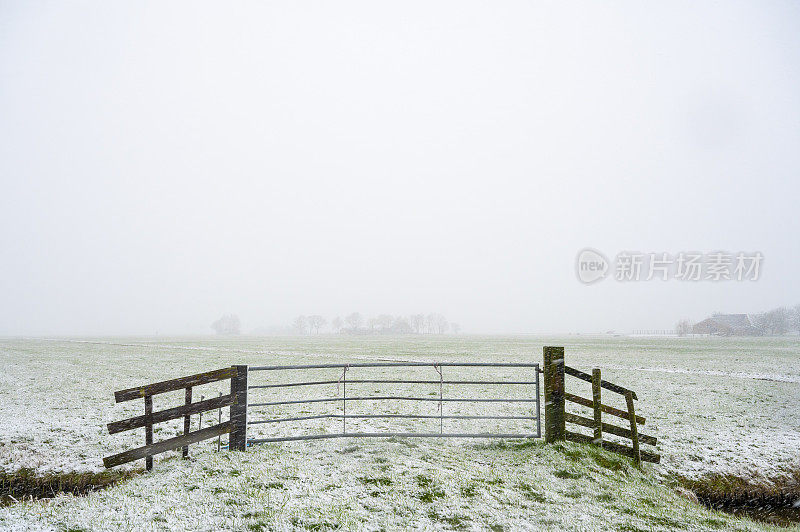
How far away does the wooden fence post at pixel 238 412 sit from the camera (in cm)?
881

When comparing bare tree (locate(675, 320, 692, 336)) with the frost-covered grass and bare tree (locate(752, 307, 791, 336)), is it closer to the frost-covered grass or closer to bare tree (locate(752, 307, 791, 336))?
bare tree (locate(752, 307, 791, 336))

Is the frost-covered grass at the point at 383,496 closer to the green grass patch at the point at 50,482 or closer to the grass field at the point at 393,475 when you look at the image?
the grass field at the point at 393,475

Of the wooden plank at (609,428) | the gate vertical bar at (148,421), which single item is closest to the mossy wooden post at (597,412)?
the wooden plank at (609,428)

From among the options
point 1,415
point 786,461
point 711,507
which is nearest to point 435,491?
point 711,507

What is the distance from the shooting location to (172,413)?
816cm

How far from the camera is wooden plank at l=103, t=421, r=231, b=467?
307 inches

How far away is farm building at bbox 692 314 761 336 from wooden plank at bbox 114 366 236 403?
514 feet

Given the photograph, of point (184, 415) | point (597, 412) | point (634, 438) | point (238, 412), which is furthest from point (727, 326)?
point (184, 415)

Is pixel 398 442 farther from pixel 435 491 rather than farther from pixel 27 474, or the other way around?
pixel 27 474

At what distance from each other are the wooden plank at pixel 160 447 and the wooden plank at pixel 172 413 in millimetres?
416

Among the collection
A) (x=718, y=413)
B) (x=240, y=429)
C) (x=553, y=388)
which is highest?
(x=553, y=388)

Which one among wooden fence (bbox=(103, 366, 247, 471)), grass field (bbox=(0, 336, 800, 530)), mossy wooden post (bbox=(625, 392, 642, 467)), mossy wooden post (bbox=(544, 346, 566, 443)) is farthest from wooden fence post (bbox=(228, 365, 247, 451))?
mossy wooden post (bbox=(625, 392, 642, 467))

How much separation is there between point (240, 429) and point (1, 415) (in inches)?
504

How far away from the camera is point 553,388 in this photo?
374 inches
